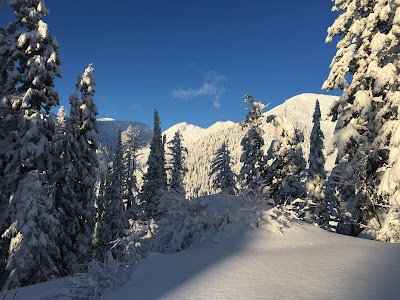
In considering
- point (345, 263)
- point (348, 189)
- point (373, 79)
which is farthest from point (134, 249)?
point (373, 79)

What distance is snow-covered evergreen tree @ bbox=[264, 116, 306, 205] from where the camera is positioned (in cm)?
2070

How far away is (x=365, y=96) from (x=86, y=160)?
18.6 metres

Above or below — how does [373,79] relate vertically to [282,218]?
above

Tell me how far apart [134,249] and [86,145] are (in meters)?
16.8

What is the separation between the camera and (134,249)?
8539 millimetres

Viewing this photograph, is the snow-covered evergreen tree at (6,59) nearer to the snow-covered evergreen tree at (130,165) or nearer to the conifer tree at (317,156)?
the snow-covered evergreen tree at (130,165)

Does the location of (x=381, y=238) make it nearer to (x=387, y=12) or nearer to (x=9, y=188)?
(x=387, y=12)

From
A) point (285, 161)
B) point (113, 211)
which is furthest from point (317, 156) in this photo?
point (113, 211)

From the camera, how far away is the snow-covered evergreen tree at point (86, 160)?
2295 centimetres

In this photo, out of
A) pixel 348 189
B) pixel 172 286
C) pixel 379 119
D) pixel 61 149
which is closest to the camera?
pixel 172 286

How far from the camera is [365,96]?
1333 centimetres

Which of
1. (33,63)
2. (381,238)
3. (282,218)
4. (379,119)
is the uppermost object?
(33,63)

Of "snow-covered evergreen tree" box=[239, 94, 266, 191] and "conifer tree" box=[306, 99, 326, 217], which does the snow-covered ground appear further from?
"conifer tree" box=[306, 99, 326, 217]

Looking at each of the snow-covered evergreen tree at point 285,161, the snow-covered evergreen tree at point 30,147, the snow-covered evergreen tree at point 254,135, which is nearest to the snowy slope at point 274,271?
the snow-covered evergreen tree at point 30,147
